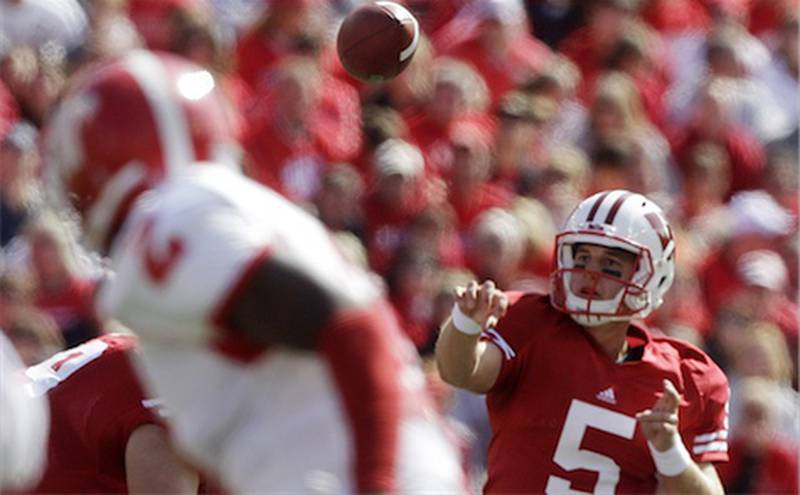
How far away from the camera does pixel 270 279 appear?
345cm

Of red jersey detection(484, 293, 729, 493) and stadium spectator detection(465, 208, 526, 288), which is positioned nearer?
red jersey detection(484, 293, 729, 493)

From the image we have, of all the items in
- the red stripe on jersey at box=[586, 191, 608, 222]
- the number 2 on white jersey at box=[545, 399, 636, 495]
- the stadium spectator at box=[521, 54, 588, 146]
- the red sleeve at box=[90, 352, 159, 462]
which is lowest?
the red sleeve at box=[90, 352, 159, 462]

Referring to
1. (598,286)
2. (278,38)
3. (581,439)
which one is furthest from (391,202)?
(581,439)

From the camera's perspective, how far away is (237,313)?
3.48 m

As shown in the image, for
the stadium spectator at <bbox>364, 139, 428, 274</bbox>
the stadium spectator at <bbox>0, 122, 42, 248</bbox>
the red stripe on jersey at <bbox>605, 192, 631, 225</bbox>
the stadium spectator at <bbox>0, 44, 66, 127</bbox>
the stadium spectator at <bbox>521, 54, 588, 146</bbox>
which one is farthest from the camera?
the stadium spectator at <bbox>521, 54, 588, 146</bbox>

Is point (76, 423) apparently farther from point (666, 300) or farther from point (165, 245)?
point (666, 300)

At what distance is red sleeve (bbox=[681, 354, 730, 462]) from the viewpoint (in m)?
5.36

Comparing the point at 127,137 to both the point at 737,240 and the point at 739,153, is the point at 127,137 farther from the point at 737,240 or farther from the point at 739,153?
the point at 739,153

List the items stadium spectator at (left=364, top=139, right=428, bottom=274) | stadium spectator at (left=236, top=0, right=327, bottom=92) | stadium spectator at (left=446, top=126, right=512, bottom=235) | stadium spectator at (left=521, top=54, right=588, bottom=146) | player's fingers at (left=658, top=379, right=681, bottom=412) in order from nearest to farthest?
player's fingers at (left=658, top=379, right=681, bottom=412) → stadium spectator at (left=364, top=139, right=428, bottom=274) → stadium spectator at (left=446, top=126, right=512, bottom=235) → stadium spectator at (left=236, top=0, right=327, bottom=92) → stadium spectator at (left=521, top=54, right=588, bottom=146)

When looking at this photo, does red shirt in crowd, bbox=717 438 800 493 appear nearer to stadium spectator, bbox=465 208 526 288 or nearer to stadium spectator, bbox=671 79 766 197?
stadium spectator, bbox=465 208 526 288

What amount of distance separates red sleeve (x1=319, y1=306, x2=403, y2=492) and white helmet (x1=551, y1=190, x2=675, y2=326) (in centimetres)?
195

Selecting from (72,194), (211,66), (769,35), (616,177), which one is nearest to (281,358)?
(72,194)

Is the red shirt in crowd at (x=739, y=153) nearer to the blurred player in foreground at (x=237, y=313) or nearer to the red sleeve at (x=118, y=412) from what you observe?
the red sleeve at (x=118, y=412)

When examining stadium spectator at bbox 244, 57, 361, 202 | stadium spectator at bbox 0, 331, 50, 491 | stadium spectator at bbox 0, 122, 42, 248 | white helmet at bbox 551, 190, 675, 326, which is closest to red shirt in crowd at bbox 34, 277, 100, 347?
stadium spectator at bbox 0, 122, 42, 248
